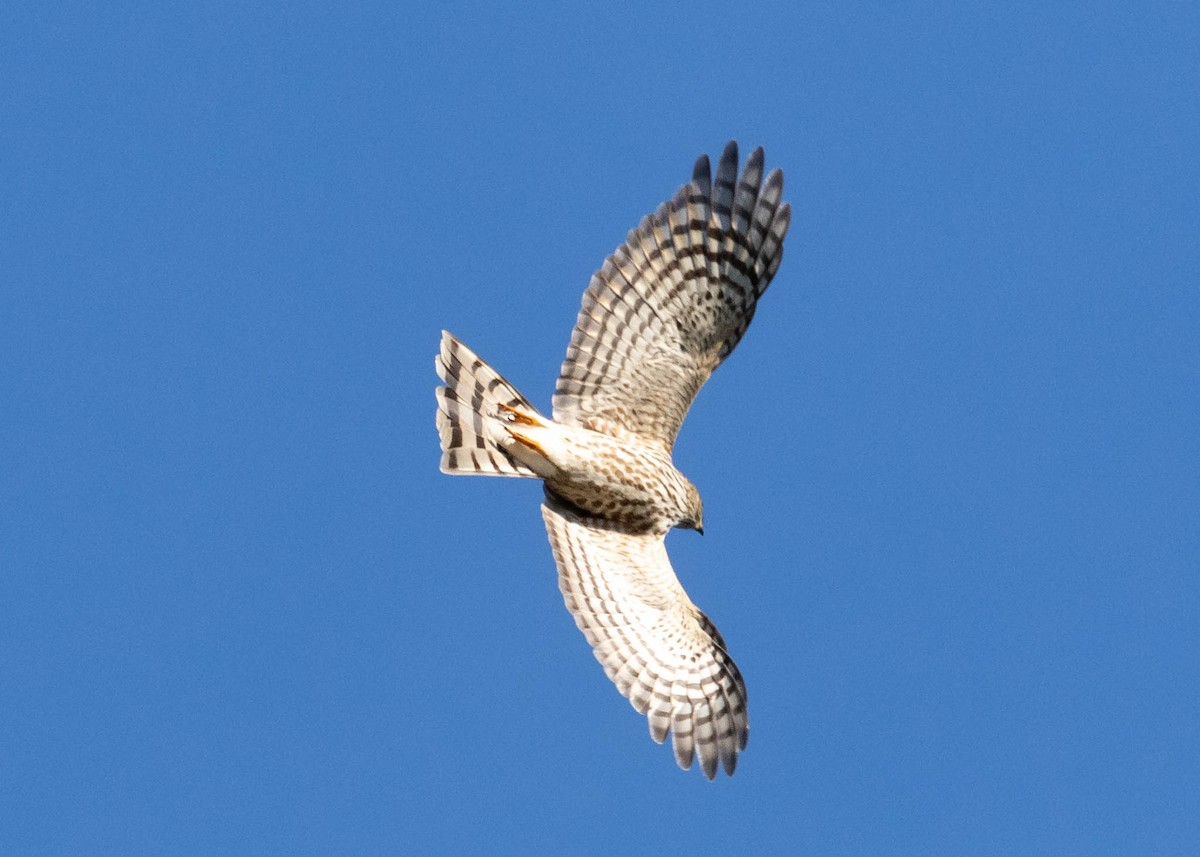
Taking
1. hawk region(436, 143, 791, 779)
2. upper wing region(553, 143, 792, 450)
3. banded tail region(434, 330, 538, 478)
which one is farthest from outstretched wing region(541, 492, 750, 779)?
upper wing region(553, 143, 792, 450)

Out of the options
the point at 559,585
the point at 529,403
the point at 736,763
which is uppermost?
the point at 529,403

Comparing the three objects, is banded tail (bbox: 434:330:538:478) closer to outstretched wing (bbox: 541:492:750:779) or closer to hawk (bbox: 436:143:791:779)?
hawk (bbox: 436:143:791:779)

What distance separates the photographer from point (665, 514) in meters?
13.4

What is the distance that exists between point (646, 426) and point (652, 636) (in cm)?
125

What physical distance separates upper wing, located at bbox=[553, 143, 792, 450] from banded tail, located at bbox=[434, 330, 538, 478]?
1.31 ft

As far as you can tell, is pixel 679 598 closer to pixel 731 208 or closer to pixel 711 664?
pixel 711 664

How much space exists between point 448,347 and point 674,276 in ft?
4.53

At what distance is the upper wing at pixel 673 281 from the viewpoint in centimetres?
1337

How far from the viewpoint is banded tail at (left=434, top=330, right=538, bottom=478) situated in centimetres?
1298

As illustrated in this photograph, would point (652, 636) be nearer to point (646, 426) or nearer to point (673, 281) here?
point (646, 426)

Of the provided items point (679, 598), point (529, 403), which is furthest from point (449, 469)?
point (679, 598)

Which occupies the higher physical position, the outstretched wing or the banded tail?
the banded tail

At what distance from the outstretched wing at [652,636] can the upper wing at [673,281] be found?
2.20ft

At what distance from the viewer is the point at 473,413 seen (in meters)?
13.1
